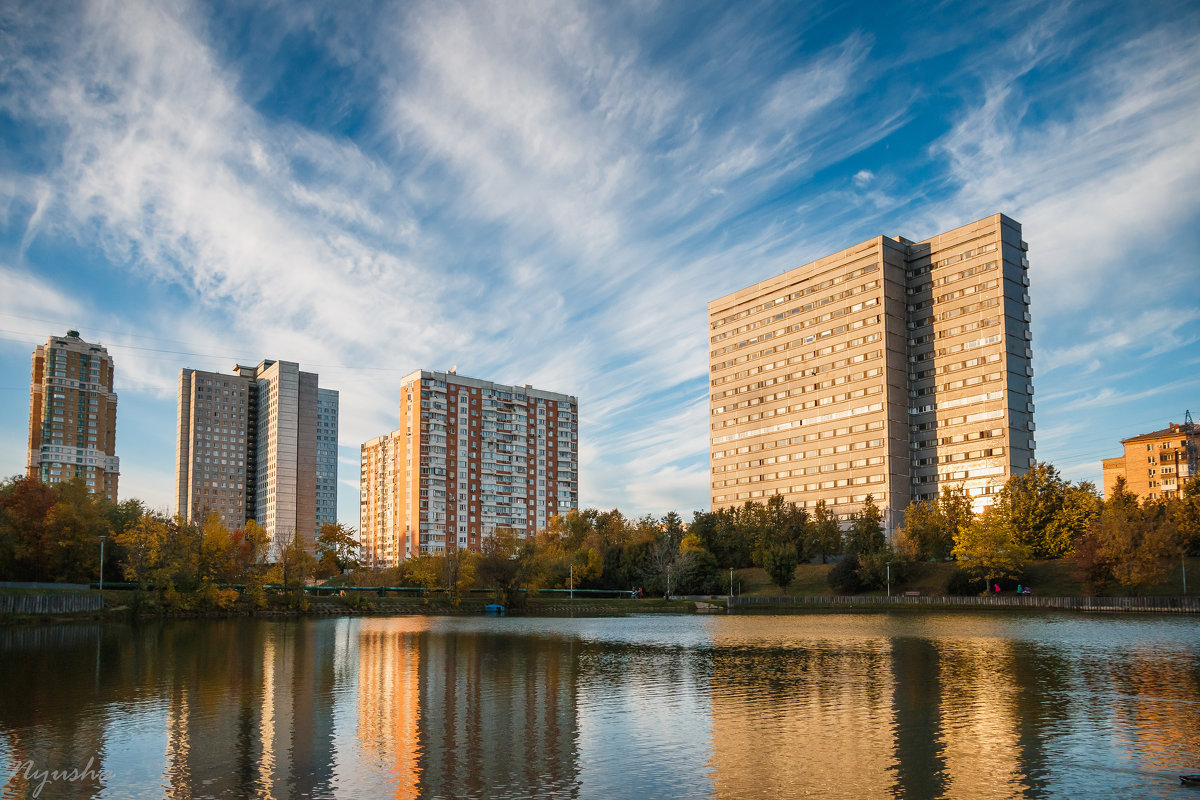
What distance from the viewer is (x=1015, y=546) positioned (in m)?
109

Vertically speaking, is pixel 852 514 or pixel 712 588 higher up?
pixel 852 514

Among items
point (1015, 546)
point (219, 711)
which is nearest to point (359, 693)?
point (219, 711)

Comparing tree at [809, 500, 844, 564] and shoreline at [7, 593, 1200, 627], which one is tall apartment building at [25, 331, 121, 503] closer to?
shoreline at [7, 593, 1200, 627]

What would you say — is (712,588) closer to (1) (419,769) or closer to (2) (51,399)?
(1) (419,769)

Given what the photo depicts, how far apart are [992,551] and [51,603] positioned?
331 ft

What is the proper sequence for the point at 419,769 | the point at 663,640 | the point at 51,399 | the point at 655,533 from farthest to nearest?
the point at 51,399, the point at 655,533, the point at 663,640, the point at 419,769

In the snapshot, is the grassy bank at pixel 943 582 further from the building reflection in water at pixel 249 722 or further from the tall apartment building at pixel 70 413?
the tall apartment building at pixel 70 413

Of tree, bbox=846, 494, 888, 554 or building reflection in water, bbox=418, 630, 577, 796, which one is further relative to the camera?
tree, bbox=846, 494, 888, 554

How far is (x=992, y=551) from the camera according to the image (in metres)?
109

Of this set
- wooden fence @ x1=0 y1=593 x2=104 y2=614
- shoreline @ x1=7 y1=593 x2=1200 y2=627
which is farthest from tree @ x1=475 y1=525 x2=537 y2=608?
wooden fence @ x1=0 y1=593 x2=104 y2=614

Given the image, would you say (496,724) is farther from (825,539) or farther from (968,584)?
(825,539)

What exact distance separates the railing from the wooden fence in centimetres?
7801

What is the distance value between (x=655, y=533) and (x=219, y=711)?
405ft

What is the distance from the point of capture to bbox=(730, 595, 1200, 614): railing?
8506 cm
